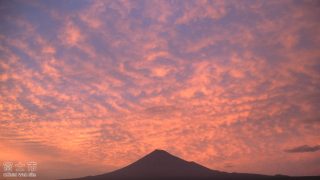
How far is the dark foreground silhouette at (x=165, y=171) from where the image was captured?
10931 cm

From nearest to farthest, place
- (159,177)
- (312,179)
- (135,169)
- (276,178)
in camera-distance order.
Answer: (312,179), (276,178), (159,177), (135,169)

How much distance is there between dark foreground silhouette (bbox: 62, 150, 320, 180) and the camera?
109312mm

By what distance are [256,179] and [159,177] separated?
27860 millimetres

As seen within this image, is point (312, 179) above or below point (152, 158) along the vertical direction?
below

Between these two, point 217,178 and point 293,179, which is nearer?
point 293,179

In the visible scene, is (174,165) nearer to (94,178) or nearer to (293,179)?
(94,178)

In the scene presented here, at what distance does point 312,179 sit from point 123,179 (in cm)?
5289

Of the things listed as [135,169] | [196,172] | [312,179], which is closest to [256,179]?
[312,179]

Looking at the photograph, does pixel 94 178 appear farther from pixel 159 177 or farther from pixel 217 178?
pixel 217 178

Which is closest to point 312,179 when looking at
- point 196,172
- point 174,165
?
point 196,172

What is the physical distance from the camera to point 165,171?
12188 centimetres

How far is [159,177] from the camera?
110375 mm

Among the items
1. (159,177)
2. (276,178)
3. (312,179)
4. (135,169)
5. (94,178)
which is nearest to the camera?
(312,179)

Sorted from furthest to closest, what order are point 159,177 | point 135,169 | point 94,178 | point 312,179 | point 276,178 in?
point 135,169 → point 94,178 → point 159,177 → point 276,178 → point 312,179
